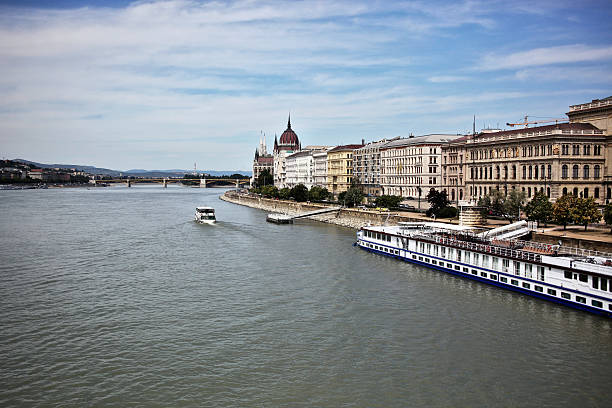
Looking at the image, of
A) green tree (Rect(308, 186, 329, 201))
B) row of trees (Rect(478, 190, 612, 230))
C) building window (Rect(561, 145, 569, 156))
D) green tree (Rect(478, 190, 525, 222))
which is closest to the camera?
row of trees (Rect(478, 190, 612, 230))

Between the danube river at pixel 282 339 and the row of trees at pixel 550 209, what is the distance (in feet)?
40.8

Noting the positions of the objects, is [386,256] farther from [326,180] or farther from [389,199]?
[326,180]

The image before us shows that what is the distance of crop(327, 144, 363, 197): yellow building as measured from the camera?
118625 millimetres

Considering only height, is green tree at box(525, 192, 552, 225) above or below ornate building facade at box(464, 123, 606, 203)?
below

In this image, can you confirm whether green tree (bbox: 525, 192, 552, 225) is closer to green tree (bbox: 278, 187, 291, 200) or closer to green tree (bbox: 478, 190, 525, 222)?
green tree (bbox: 478, 190, 525, 222)

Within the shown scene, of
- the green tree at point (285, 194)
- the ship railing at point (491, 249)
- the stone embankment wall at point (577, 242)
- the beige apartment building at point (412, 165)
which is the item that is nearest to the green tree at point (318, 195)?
the beige apartment building at point (412, 165)

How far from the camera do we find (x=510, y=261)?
33656 millimetres

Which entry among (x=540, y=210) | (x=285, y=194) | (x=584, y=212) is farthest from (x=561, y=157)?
(x=285, y=194)

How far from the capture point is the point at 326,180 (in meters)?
130

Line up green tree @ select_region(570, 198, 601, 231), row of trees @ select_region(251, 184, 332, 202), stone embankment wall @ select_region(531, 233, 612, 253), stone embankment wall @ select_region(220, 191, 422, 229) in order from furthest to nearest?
row of trees @ select_region(251, 184, 332, 202) → stone embankment wall @ select_region(220, 191, 422, 229) → green tree @ select_region(570, 198, 601, 231) → stone embankment wall @ select_region(531, 233, 612, 253)

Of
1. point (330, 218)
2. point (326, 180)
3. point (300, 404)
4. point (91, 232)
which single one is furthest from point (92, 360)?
point (326, 180)

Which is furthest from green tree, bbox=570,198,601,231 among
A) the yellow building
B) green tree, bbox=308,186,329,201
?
the yellow building

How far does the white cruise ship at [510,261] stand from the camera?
92.8 feet

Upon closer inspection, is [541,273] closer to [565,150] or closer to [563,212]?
[563,212]
